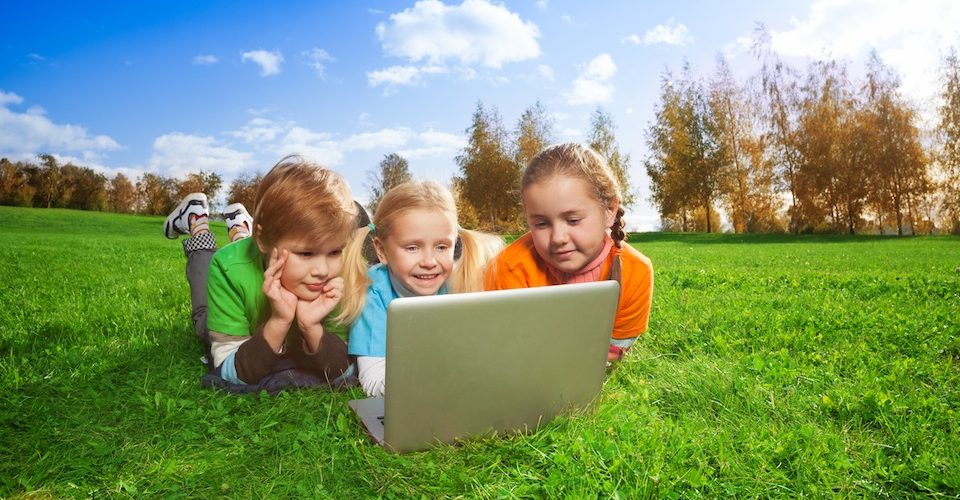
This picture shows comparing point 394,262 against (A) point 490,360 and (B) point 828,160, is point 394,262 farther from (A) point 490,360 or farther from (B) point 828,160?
(B) point 828,160

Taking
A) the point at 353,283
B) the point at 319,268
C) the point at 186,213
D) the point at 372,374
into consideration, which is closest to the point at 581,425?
the point at 372,374

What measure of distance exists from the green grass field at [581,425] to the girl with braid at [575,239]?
0.54m

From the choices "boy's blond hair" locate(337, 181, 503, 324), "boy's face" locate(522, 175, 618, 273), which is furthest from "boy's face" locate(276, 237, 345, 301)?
"boy's face" locate(522, 175, 618, 273)

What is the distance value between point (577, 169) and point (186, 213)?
305cm

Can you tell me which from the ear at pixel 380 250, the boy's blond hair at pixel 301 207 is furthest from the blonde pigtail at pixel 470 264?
the boy's blond hair at pixel 301 207

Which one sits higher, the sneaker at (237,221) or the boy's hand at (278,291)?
the sneaker at (237,221)

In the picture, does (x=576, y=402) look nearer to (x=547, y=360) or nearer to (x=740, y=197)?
(x=547, y=360)

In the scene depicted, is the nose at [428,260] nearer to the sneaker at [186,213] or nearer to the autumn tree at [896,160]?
the sneaker at [186,213]

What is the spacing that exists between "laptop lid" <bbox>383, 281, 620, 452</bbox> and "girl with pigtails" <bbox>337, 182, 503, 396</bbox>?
762mm

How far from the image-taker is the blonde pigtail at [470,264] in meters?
3.39

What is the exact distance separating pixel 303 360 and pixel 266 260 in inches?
23.0

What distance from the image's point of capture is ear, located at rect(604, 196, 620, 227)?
3.41m

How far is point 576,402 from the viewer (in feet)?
8.70

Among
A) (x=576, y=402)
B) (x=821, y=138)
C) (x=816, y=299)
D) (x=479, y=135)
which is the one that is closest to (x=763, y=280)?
(x=816, y=299)
